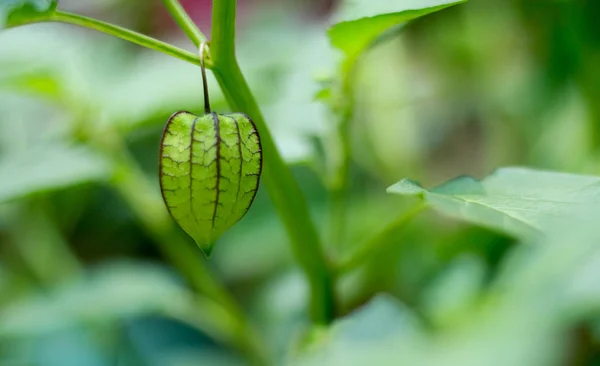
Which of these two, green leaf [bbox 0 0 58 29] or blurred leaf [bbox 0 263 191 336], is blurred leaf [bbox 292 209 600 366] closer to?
green leaf [bbox 0 0 58 29]

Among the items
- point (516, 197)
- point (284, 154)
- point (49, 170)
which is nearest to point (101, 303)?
point (49, 170)

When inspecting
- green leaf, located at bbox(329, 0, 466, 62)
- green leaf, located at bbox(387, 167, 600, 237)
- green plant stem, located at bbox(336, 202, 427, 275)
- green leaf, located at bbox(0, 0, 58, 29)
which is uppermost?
green leaf, located at bbox(0, 0, 58, 29)

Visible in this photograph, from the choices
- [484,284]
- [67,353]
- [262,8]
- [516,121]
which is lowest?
[67,353]

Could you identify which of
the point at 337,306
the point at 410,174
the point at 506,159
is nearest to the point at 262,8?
the point at 410,174

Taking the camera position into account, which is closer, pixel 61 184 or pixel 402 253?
pixel 61 184

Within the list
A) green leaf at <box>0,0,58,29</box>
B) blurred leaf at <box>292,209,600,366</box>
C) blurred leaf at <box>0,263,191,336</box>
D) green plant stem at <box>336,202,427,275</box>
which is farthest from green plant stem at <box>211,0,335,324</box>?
blurred leaf at <box>0,263,191,336</box>

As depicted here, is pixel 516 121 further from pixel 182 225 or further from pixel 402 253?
pixel 182 225

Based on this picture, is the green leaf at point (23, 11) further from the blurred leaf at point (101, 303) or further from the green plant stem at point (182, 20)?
the blurred leaf at point (101, 303)
